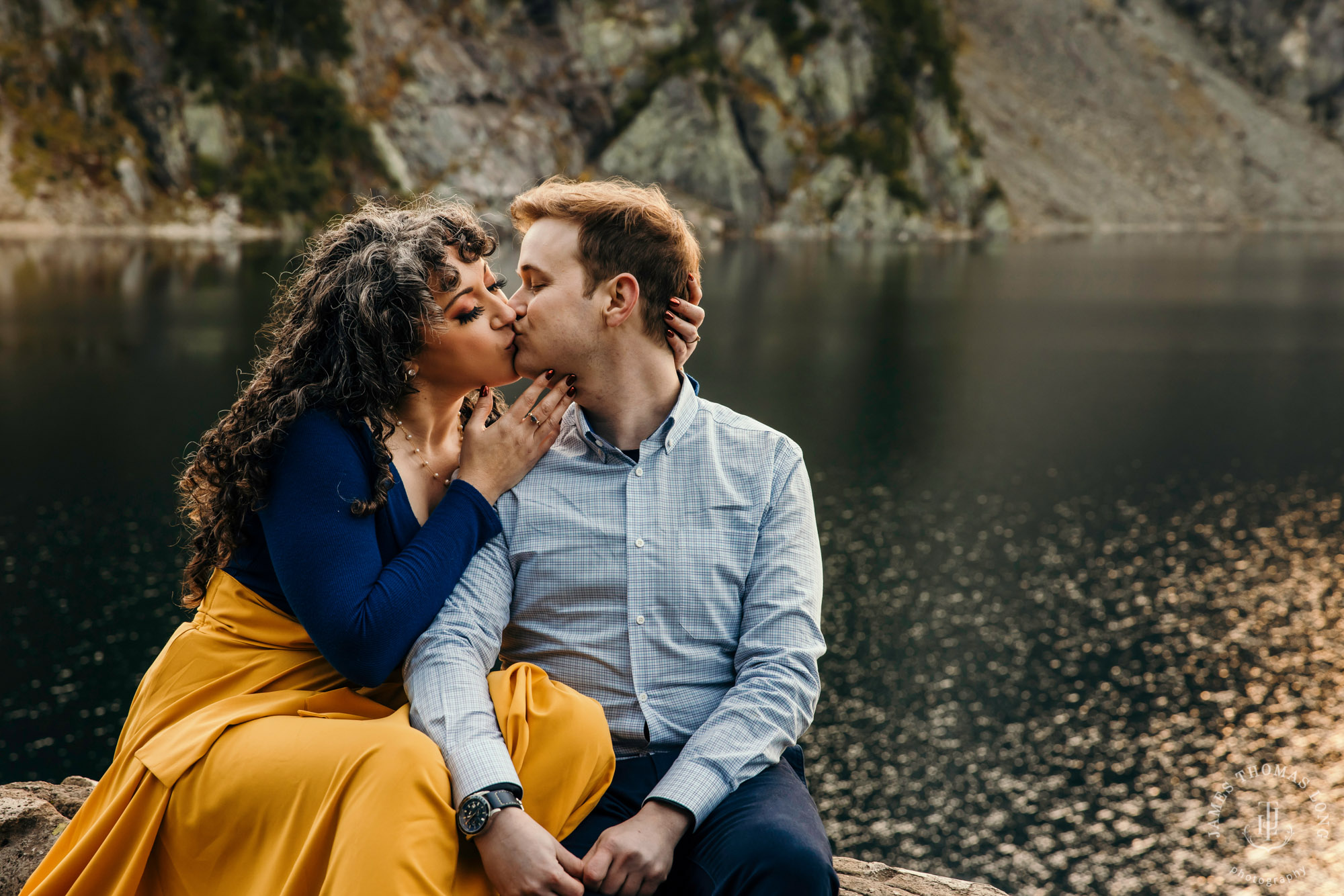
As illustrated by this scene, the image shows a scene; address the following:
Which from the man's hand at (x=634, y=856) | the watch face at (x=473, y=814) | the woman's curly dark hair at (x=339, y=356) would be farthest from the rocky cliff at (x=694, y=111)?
the man's hand at (x=634, y=856)

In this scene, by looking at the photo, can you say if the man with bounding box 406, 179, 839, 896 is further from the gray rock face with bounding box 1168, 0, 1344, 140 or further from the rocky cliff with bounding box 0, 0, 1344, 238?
the gray rock face with bounding box 1168, 0, 1344, 140

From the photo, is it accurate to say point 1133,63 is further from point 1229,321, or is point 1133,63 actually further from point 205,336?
point 205,336

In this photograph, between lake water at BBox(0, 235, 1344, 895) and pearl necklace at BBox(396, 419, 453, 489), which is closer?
pearl necklace at BBox(396, 419, 453, 489)

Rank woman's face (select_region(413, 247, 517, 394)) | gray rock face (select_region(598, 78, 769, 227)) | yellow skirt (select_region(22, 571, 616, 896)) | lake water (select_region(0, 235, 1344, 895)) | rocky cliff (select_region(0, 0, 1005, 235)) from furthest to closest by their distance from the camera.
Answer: gray rock face (select_region(598, 78, 769, 227))
rocky cliff (select_region(0, 0, 1005, 235))
lake water (select_region(0, 235, 1344, 895))
woman's face (select_region(413, 247, 517, 394))
yellow skirt (select_region(22, 571, 616, 896))

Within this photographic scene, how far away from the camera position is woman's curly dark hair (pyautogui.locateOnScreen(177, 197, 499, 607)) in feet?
10.2

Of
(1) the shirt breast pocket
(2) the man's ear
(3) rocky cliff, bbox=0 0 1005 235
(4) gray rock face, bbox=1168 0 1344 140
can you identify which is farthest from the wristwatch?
(4) gray rock face, bbox=1168 0 1344 140

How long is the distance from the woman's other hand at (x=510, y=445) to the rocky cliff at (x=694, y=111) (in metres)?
82.4

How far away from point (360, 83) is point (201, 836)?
10246 centimetres

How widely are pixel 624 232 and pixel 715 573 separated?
119cm

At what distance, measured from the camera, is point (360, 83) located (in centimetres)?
9494

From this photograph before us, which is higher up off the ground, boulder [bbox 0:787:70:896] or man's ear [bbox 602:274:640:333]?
man's ear [bbox 602:274:640:333]

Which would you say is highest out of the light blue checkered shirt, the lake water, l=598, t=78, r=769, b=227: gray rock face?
the light blue checkered shirt

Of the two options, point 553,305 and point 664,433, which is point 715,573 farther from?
point 553,305

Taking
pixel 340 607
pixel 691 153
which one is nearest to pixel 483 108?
pixel 691 153
